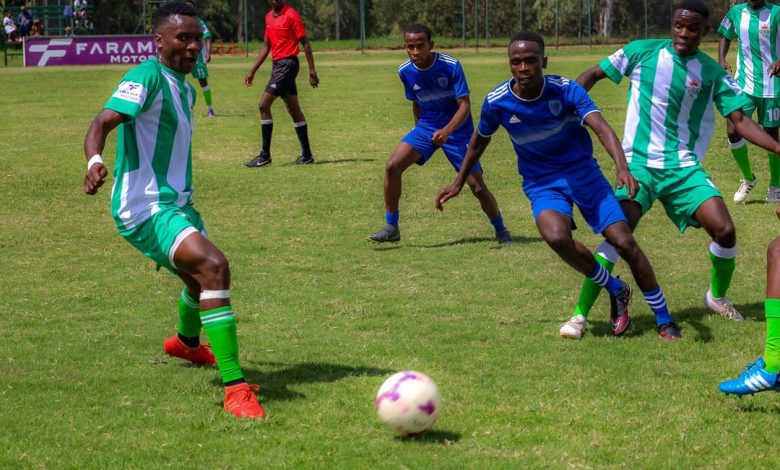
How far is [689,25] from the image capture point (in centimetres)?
738

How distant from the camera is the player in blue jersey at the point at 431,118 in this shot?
1022 centimetres

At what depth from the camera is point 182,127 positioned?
625 cm

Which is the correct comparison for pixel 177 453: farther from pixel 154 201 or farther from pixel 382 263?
pixel 382 263

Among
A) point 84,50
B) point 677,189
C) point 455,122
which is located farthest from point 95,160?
point 84,50

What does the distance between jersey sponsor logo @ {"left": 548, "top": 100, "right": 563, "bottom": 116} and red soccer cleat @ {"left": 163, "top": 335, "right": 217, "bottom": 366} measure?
8.57 feet

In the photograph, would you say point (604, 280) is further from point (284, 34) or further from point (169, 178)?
point (284, 34)

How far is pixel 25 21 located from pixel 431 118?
34.7 m

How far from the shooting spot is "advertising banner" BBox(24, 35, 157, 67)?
123 ft

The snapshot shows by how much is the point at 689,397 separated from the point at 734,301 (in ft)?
7.93

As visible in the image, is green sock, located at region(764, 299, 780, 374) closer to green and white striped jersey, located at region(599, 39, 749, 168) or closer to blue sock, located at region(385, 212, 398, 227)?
green and white striped jersey, located at region(599, 39, 749, 168)

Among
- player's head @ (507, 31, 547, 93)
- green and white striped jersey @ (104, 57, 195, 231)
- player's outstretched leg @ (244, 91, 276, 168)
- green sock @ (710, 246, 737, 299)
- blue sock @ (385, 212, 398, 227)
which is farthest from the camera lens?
player's outstretched leg @ (244, 91, 276, 168)

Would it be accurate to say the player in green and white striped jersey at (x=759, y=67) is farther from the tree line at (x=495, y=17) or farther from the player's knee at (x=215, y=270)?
the tree line at (x=495, y=17)

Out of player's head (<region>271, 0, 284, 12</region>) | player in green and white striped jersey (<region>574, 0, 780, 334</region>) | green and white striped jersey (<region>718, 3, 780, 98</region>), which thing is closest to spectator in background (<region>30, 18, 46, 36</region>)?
player's head (<region>271, 0, 284, 12</region>)

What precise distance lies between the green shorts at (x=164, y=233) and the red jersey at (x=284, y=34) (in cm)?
1023
